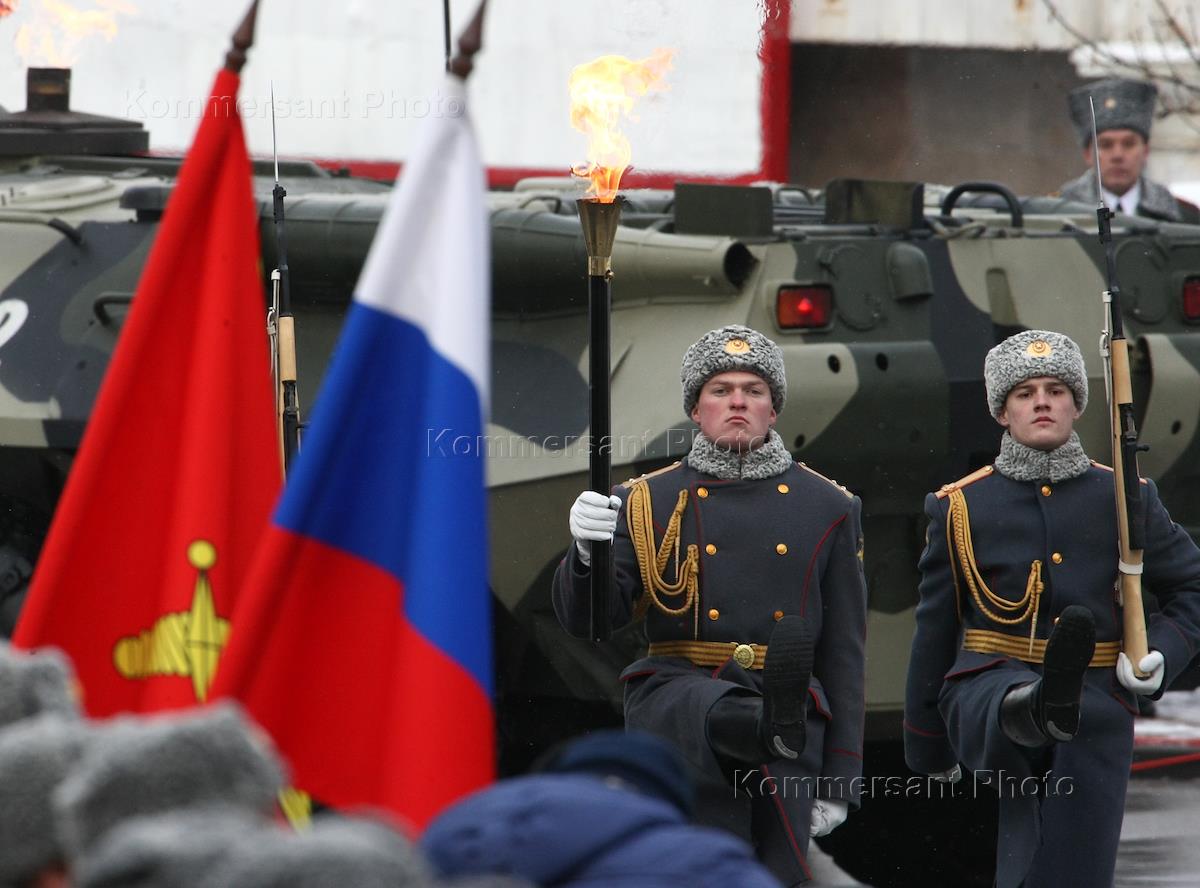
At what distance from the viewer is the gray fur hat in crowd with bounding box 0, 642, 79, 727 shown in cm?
236

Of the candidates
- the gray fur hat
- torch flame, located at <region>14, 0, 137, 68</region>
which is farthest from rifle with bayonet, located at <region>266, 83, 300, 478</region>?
torch flame, located at <region>14, 0, 137, 68</region>

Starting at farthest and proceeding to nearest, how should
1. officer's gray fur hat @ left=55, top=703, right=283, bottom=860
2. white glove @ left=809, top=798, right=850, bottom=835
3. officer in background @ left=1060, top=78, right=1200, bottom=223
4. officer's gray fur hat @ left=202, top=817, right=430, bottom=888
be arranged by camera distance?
officer in background @ left=1060, top=78, right=1200, bottom=223, white glove @ left=809, top=798, right=850, bottom=835, officer's gray fur hat @ left=55, top=703, right=283, bottom=860, officer's gray fur hat @ left=202, top=817, right=430, bottom=888

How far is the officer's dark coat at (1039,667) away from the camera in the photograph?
4.92 m

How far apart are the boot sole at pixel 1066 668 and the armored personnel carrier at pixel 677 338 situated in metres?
1.70

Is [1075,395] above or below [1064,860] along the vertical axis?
above

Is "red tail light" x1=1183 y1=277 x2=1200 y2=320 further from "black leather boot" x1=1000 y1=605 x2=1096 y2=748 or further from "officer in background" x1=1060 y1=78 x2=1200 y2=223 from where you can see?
"black leather boot" x1=1000 y1=605 x2=1096 y2=748

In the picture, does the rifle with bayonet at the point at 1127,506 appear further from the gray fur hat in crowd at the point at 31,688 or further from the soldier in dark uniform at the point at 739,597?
the gray fur hat in crowd at the point at 31,688

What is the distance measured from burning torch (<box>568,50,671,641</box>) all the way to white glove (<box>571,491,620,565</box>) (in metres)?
0.02

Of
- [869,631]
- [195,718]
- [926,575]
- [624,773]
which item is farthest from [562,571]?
[195,718]

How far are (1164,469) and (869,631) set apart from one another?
111cm

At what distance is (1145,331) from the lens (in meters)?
6.90

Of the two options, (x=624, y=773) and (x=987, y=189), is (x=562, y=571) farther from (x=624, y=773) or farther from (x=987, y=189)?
(x=987, y=189)

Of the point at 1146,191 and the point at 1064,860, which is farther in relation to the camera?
the point at 1146,191

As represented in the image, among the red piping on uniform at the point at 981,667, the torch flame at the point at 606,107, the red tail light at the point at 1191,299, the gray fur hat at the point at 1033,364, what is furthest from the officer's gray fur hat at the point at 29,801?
the red tail light at the point at 1191,299
